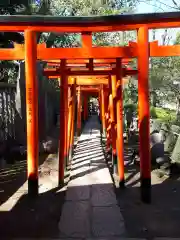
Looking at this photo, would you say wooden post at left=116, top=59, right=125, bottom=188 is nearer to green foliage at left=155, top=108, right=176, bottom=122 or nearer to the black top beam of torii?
the black top beam of torii

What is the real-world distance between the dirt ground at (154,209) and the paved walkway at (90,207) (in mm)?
249

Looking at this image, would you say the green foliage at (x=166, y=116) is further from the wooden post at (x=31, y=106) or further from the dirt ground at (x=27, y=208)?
the wooden post at (x=31, y=106)

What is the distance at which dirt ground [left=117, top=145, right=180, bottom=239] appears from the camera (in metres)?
4.92

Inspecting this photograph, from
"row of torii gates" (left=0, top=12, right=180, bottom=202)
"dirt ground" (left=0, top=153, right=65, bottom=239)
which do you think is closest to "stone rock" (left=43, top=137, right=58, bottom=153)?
"dirt ground" (left=0, top=153, right=65, bottom=239)

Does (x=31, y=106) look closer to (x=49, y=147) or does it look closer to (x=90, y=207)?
(x=90, y=207)

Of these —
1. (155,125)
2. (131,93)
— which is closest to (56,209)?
(155,125)

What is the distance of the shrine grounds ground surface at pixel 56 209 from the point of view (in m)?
4.93

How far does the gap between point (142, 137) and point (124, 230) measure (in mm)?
1926

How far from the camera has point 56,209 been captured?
19.7 feet

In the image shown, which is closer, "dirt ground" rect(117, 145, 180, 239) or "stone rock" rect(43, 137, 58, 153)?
"dirt ground" rect(117, 145, 180, 239)

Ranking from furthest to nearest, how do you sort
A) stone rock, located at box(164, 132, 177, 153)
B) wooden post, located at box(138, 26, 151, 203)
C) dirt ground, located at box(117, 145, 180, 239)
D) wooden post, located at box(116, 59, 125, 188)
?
stone rock, located at box(164, 132, 177, 153), wooden post, located at box(116, 59, 125, 188), wooden post, located at box(138, 26, 151, 203), dirt ground, located at box(117, 145, 180, 239)

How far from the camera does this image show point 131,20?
5922 mm

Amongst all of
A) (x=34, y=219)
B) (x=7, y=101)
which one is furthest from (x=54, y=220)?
(x=7, y=101)

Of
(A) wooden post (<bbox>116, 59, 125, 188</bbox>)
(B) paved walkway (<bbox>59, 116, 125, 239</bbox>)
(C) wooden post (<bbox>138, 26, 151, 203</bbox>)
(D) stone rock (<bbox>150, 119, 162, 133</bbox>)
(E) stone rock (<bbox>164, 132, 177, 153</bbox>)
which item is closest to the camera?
(B) paved walkway (<bbox>59, 116, 125, 239</bbox>)
